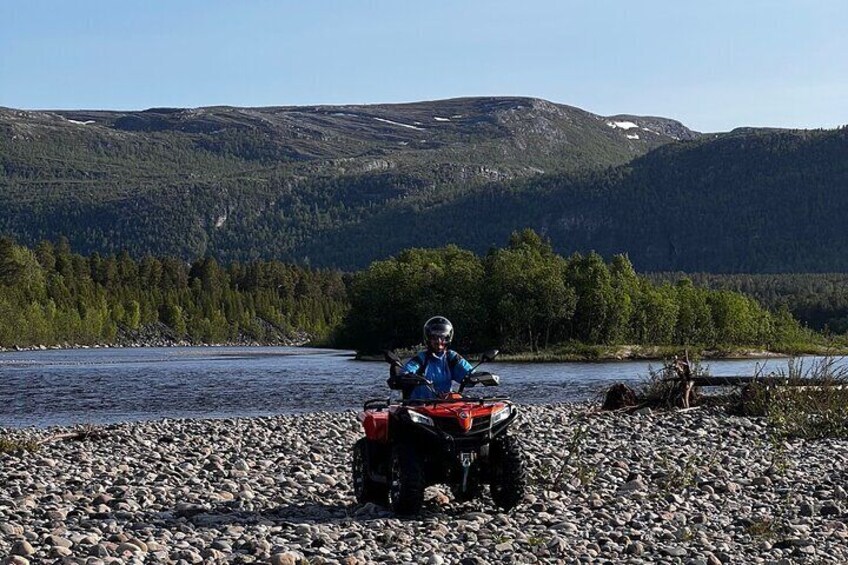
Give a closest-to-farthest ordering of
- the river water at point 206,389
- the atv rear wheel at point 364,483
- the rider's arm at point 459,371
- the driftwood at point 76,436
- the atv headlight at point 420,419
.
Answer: the atv headlight at point 420,419 → the rider's arm at point 459,371 → the atv rear wheel at point 364,483 → the driftwood at point 76,436 → the river water at point 206,389

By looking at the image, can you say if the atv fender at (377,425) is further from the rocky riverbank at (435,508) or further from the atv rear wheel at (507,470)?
the atv rear wheel at (507,470)

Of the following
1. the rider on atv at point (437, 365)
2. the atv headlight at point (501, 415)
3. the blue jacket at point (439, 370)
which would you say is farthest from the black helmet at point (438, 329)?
the atv headlight at point (501, 415)

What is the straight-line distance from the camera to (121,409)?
1925 inches

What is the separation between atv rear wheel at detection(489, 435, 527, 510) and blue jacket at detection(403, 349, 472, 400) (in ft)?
3.36

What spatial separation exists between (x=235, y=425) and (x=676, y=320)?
103 m

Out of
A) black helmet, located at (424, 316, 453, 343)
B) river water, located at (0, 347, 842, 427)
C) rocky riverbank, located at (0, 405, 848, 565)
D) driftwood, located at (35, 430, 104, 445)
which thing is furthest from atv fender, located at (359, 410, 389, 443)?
river water, located at (0, 347, 842, 427)

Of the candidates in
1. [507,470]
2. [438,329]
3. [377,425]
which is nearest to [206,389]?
[377,425]

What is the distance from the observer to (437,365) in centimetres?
1731

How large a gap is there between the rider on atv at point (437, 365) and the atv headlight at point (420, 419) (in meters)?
0.67

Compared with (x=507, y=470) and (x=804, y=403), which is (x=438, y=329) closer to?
(x=507, y=470)

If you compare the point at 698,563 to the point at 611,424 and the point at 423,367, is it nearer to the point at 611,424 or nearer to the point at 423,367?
the point at 423,367

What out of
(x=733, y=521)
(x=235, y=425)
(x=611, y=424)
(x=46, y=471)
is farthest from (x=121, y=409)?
(x=733, y=521)

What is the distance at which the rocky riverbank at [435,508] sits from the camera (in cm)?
1452

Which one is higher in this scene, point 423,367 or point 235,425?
point 423,367
